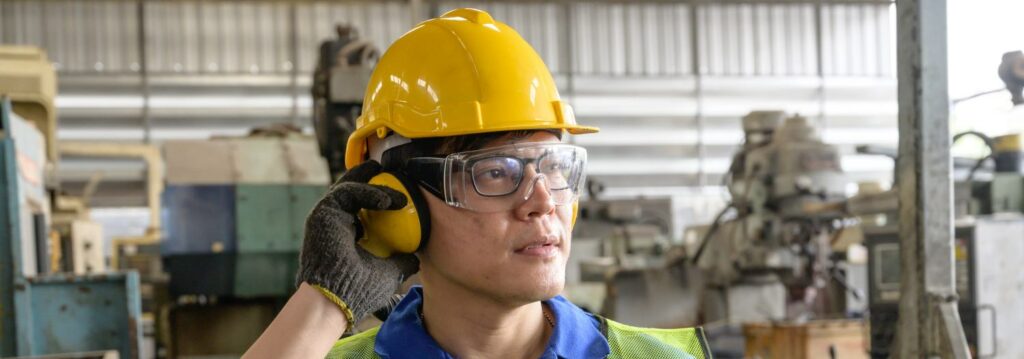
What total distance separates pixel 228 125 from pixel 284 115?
0.64 metres

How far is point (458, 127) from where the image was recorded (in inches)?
55.4

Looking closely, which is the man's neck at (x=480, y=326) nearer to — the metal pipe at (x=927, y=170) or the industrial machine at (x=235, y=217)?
the metal pipe at (x=927, y=170)

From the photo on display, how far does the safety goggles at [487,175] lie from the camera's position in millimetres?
1396

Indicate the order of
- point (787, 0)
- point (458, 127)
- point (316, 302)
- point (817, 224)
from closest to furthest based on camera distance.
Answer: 1. point (316, 302)
2. point (458, 127)
3. point (817, 224)
4. point (787, 0)

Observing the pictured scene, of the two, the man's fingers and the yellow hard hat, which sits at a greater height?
the yellow hard hat

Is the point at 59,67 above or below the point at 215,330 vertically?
above

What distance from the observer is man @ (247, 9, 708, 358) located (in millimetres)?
1311

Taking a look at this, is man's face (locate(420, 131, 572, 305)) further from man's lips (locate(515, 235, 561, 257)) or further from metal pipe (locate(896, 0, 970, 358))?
metal pipe (locate(896, 0, 970, 358))

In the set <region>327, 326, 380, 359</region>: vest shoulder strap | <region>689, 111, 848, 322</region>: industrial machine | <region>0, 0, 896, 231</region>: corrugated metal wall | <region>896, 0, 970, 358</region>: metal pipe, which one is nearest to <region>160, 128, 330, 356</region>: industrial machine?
<region>689, 111, 848, 322</region>: industrial machine

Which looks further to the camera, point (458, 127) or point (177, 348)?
point (177, 348)

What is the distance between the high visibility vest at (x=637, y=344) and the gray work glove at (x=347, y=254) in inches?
7.8

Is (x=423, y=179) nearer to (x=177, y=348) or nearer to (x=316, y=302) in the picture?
(x=316, y=302)

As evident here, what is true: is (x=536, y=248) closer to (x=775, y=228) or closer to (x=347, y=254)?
(x=347, y=254)

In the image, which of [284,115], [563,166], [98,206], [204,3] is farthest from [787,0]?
[563,166]
